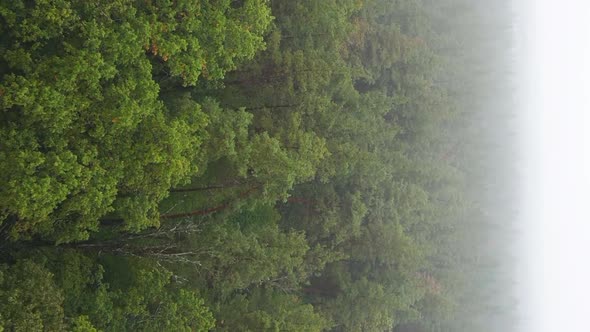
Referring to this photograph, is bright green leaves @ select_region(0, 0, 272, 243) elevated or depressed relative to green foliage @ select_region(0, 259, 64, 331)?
elevated

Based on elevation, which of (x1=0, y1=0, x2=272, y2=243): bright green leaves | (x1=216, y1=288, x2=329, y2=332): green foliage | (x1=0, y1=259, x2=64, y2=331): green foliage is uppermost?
(x1=0, y1=0, x2=272, y2=243): bright green leaves

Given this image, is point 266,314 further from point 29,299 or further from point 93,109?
point 93,109

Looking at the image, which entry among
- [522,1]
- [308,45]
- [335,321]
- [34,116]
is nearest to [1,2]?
[34,116]

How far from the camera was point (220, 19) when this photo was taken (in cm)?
2375

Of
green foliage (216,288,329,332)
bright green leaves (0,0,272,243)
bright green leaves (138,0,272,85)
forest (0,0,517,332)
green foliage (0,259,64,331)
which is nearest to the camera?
green foliage (0,259,64,331)

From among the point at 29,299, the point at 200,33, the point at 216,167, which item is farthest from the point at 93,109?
the point at 216,167

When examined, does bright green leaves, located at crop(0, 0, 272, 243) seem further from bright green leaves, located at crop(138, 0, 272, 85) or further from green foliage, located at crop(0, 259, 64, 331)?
green foliage, located at crop(0, 259, 64, 331)

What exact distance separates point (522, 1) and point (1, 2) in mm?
142333

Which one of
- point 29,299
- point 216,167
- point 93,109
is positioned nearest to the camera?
point 29,299

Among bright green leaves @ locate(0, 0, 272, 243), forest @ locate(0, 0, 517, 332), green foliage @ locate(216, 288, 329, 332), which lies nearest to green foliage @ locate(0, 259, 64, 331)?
forest @ locate(0, 0, 517, 332)

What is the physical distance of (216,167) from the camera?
30.5 meters

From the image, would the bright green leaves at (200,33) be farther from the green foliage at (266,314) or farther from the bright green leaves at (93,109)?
the green foliage at (266,314)

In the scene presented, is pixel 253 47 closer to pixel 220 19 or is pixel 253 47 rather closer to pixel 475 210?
pixel 220 19

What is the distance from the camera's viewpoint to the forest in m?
18.0
